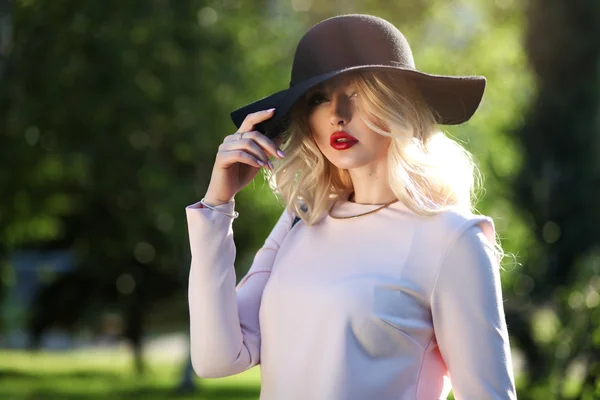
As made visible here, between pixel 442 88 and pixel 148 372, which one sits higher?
pixel 442 88

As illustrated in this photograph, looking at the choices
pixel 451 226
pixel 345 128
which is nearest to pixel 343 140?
pixel 345 128

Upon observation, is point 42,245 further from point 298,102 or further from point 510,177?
point 298,102

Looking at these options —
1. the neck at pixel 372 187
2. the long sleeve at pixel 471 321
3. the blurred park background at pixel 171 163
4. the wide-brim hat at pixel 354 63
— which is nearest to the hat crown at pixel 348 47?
the wide-brim hat at pixel 354 63

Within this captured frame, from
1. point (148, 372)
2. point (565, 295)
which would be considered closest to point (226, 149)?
point (565, 295)

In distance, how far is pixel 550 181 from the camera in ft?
42.0

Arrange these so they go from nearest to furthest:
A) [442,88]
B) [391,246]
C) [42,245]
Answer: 1. [391,246]
2. [442,88]
3. [42,245]

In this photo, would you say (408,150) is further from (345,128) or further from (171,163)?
(171,163)

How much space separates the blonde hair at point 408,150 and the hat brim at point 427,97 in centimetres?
3

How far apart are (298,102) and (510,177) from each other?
1012cm

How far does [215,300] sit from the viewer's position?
2.48 metres

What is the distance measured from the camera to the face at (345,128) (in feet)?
8.19

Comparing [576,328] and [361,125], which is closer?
[361,125]

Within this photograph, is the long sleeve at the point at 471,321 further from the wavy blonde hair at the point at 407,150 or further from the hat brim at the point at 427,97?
the hat brim at the point at 427,97

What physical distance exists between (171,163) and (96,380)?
3552mm
